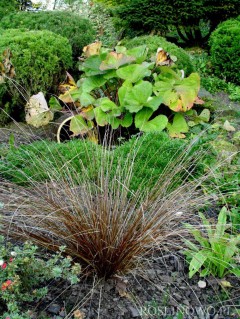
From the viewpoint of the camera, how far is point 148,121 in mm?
4574

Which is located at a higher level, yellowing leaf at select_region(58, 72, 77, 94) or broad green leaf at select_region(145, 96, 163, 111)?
broad green leaf at select_region(145, 96, 163, 111)

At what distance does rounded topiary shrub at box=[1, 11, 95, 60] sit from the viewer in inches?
265

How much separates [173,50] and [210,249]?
3.79 m

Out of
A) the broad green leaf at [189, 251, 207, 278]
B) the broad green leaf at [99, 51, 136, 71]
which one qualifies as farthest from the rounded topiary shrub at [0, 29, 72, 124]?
the broad green leaf at [189, 251, 207, 278]

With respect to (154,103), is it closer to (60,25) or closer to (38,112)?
(38,112)

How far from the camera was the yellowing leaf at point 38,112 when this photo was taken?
182 inches

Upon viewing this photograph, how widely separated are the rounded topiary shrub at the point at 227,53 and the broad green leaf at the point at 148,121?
299cm

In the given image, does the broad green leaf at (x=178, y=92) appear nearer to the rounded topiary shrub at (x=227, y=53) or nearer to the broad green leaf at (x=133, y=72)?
the broad green leaf at (x=133, y=72)

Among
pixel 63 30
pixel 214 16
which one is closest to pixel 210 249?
pixel 63 30

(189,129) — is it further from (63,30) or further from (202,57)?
(202,57)

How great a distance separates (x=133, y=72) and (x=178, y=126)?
27.9 inches

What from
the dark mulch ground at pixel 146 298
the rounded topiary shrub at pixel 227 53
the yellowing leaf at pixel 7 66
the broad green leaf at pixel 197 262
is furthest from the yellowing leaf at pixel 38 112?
the rounded topiary shrub at pixel 227 53

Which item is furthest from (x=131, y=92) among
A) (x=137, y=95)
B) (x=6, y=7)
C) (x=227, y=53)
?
(x=6, y=7)

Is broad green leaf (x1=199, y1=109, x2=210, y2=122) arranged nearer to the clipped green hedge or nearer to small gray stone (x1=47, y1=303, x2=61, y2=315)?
small gray stone (x1=47, y1=303, x2=61, y2=315)
